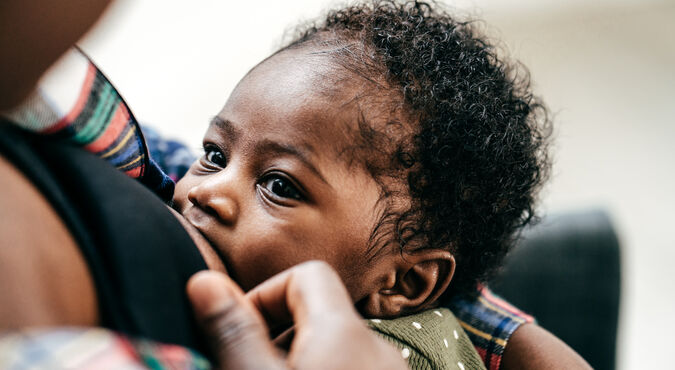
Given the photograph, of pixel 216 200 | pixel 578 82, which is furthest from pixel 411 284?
pixel 578 82

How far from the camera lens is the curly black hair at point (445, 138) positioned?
0.76 m

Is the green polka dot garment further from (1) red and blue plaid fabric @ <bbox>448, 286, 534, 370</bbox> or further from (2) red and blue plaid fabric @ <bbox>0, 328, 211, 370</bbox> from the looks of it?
(2) red and blue plaid fabric @ <bbox>0, 328, 211, 370</bbox>

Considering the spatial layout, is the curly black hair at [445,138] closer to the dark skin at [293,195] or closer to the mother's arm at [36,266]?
→ the dark skin at [293,195]

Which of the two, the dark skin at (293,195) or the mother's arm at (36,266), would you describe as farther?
the dark skin at (293,195)

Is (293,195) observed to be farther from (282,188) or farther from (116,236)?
(116,236)

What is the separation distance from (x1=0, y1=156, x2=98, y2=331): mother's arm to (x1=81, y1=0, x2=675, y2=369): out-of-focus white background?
1.64 metres

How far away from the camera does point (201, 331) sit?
1.37 ft

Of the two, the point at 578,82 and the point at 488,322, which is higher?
the point at 578,82

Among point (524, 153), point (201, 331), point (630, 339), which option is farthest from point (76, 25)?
point (630, 339)

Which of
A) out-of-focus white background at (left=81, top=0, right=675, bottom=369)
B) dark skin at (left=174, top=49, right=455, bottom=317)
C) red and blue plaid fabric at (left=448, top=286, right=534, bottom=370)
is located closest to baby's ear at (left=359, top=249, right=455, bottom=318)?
dark skin at (left=174, top=49, right=455, bottom=317)

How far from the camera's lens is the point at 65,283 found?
341 mm

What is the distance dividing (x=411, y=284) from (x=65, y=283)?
539 mm

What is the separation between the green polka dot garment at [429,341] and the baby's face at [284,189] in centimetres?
10

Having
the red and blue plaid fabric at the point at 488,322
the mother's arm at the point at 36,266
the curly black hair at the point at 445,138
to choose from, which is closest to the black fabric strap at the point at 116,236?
the mother's arm at the point at 36,266
